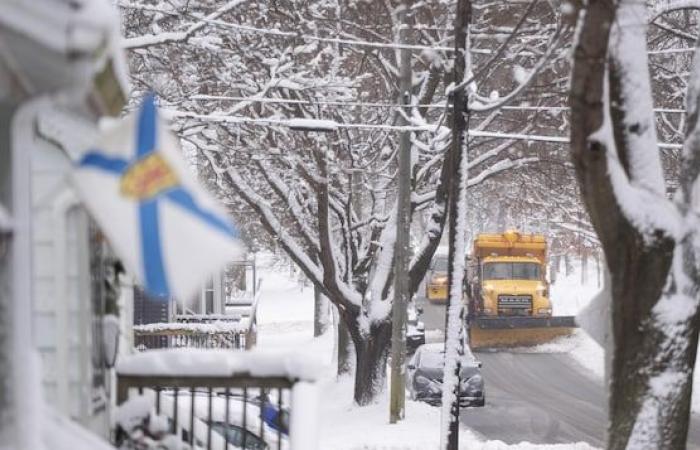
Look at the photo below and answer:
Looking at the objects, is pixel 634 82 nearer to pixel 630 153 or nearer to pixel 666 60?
pixel 630 153

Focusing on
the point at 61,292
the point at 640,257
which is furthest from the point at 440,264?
the point at 61,292

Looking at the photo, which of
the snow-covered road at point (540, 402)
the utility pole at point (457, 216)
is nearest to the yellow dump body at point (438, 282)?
the snow-covered road at point (540, 402)

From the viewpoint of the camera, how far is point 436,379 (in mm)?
22156

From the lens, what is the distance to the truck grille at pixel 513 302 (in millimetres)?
32344

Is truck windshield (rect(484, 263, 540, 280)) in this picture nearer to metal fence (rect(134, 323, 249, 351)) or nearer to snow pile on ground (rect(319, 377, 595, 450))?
metal fence (rect(134, 323, 249, 351))

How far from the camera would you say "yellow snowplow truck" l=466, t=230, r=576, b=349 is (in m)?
30.1

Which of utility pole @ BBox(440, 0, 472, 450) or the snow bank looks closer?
utility pole @ BBox(440, 0, 472, 450)

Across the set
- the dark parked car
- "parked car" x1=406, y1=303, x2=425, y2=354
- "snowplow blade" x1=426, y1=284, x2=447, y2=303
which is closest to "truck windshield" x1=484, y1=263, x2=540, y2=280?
"parked car" x1=406, y1=303, x2=425, y2=354

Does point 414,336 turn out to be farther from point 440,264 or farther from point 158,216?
point 158,216

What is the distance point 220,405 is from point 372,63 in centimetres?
1194

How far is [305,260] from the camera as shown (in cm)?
2053

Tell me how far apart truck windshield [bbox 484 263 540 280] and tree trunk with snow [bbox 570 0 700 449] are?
24.4 m

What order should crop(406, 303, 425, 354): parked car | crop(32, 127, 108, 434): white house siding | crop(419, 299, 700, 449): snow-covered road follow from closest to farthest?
crop(32, 127, 108, 434): white house siding
crop(419, 299, 700, 449): snow-covered road
crop(406, 303, 425, 354): parked car

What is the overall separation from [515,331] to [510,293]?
2340 mm
